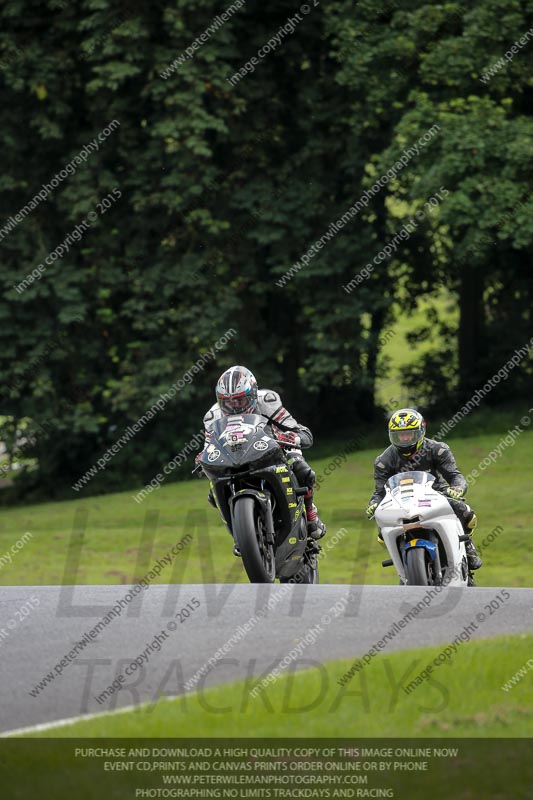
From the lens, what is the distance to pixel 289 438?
1190 cm

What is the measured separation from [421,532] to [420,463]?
104 cm

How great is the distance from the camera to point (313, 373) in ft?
96.9

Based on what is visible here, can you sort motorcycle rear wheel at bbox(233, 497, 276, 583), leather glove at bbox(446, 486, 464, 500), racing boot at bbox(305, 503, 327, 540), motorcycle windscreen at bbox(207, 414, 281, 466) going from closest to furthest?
motorcycle rear wheel at bbox(233, 497, 276, 583) < motorcycle windscreen at bbox(207, 414, 281, 466) < leather glove at bbox(446, 486, 464, 500) < racing boot at bbox(305, 503, 327, 540)

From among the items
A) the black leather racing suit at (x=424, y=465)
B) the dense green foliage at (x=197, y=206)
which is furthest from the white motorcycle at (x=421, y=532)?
the dense green foliage at (x=197, y=206)

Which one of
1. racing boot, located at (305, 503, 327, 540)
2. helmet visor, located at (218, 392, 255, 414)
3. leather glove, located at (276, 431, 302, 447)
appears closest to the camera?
helmet visor, located at (218, 392, 255, 414)

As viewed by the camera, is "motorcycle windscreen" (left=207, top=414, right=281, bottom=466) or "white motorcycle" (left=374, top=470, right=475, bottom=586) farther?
"motorcycle windscreen" (left=207, top=414, right=281, bottom=466)

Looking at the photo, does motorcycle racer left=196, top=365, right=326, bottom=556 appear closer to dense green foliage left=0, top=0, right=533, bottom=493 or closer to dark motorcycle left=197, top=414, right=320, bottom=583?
dark motorcycle left=197, top=414, right=320, bottom=583

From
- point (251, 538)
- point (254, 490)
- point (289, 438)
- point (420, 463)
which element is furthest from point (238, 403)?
point (420, 463)

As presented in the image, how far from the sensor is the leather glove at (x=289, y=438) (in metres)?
11.8
